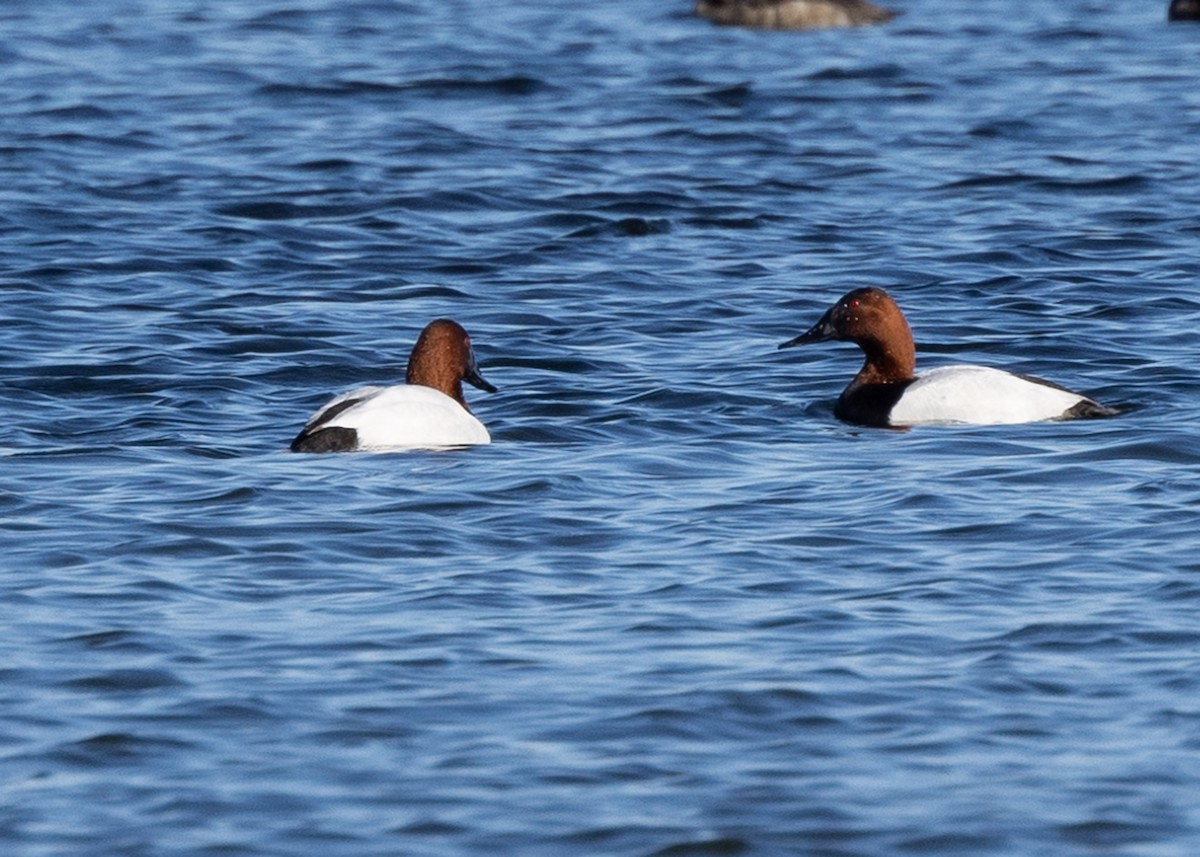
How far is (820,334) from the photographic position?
12203 millimetres

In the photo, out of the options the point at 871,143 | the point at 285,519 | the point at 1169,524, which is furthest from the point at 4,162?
the point at 1169,524

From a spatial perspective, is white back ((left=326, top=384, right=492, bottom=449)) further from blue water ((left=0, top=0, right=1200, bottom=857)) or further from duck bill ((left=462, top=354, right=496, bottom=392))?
duck bill ((left=462, top=354, right=496, bottom=392))

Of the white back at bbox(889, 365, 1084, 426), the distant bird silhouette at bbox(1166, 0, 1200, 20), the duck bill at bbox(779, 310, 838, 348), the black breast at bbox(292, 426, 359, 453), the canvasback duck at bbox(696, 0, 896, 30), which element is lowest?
the white back at bbox(889, 365, 1084, 426)

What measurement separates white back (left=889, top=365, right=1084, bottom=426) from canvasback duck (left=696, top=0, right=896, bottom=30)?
53.4 feet

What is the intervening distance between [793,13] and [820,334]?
15524mm

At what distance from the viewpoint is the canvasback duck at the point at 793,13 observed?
88.5 ft

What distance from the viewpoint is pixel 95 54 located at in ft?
80.4

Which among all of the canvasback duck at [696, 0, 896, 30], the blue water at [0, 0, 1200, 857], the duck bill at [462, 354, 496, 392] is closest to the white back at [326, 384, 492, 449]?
the blue water at [0, 0, 1200, 857]

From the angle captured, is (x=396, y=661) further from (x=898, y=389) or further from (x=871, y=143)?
(x=871, y=143)

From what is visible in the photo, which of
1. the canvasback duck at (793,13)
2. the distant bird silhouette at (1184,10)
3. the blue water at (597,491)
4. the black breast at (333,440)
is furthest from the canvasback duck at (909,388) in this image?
the distant bird silhouette at (1184,10)

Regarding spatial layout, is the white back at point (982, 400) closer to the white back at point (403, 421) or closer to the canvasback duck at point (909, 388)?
the canvasback duck at point (909, 388)

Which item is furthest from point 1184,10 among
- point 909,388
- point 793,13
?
point 909,388

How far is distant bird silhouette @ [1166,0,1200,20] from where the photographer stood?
27.6 metres

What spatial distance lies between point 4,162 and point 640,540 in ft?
37.7
